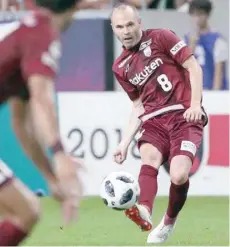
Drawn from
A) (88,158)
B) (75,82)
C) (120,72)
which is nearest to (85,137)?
(88,158)

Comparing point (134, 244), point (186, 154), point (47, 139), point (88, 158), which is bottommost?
point (88, 158)

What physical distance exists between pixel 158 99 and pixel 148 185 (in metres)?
0.78

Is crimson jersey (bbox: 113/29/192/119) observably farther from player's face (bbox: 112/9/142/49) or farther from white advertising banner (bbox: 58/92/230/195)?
white advertising banner (bbox: 58/92/230/195)

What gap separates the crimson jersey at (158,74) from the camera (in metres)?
10.1

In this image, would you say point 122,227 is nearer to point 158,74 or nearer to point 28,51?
point 158,74

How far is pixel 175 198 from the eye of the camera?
9.96m

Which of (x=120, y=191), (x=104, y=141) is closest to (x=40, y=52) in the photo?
(x=120, y=191)

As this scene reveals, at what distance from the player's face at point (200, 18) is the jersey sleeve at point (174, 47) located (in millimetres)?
5164

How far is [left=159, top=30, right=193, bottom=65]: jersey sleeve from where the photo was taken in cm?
993

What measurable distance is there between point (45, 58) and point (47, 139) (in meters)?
0.47

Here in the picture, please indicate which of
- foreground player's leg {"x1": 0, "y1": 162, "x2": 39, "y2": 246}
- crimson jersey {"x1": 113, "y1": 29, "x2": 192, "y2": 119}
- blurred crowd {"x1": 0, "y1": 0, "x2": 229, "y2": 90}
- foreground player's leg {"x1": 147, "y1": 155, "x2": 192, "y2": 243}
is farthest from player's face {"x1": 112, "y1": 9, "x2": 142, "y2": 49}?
blurred crowd {"x1": 0, "y1": 0, "x2": 229, "y2": 90}

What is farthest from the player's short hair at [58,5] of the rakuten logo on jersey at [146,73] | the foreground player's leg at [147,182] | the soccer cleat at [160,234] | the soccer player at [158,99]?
the soccer cleat at [160,234]

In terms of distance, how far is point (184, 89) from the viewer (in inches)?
398

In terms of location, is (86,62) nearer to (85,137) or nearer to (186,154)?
(85,137)
